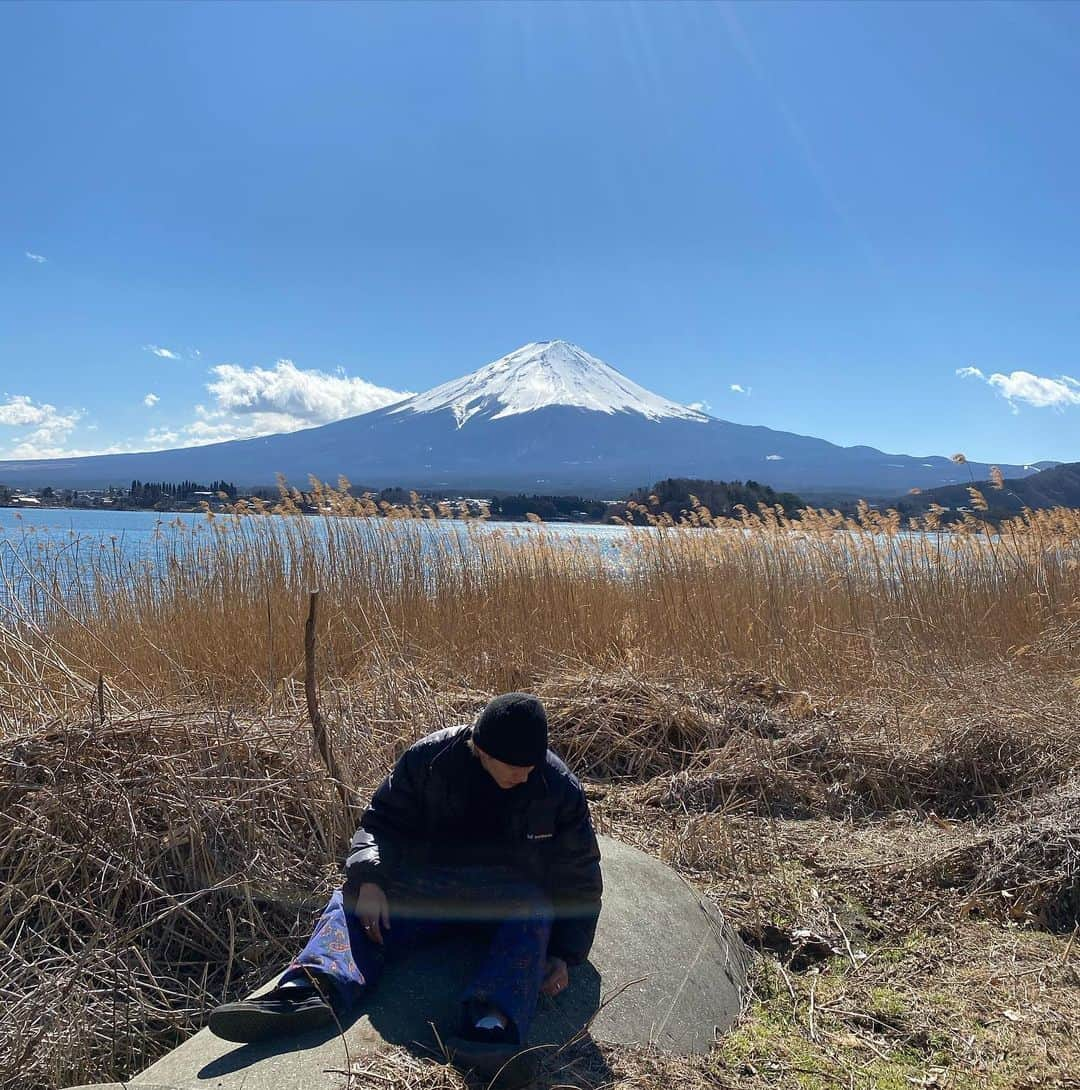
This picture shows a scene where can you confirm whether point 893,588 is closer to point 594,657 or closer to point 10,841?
point 594,657

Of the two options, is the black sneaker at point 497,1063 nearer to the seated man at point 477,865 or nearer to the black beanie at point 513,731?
the seated man at point 477,865

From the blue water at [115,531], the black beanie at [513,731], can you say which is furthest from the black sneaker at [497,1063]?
the blue water at [115,531]

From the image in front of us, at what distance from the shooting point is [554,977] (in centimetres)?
235

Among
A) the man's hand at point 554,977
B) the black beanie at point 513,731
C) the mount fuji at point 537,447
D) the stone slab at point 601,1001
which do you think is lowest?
the stone slab at point 601,1001

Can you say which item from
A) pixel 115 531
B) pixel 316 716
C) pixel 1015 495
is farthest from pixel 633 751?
pixel 1015 495

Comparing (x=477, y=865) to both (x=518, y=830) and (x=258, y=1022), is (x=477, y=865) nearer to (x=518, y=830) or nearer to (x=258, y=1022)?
(x=518, y=830)

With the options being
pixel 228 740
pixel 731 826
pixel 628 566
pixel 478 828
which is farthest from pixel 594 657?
pixel 478 828

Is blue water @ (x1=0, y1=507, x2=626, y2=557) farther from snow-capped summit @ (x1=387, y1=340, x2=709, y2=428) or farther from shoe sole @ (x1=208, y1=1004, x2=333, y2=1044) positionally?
snow-capped summit @ (x1=387, y1=340, x2=709, y2=428)

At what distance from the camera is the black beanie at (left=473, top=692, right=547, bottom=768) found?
2.20 meters

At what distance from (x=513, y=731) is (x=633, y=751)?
2.87 meters

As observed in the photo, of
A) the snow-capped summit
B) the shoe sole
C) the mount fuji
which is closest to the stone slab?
the shoe sole

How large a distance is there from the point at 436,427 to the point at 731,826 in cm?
16343

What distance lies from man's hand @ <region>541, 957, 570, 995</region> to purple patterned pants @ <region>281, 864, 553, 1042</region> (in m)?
0.06

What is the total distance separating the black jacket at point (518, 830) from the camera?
7.87 feet
